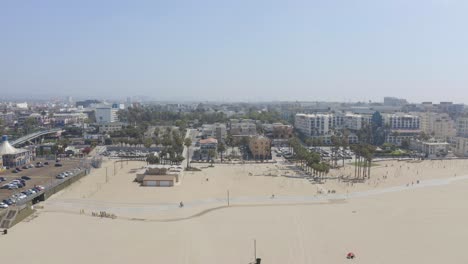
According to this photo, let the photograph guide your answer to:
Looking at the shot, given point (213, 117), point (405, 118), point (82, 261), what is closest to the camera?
point (82, 261)

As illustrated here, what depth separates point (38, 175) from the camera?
3691 centimetres

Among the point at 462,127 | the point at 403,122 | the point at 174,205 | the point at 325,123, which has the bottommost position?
the point at 174,205

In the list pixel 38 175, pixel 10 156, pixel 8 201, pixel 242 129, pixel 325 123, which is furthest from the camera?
pixel 325 123

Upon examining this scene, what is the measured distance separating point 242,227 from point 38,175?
23032mm

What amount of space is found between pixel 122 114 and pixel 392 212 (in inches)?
3422

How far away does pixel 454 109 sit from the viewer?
373ft

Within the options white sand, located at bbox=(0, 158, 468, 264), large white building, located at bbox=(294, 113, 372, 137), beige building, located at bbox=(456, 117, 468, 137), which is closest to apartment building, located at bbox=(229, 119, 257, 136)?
large white building, located at bbox=(294, 113, 372, 137)

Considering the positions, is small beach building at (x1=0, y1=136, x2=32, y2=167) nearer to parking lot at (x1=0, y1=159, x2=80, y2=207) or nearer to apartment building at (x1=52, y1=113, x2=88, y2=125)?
parking lot at (x1=0, y1=159, x2=80, y2=207)

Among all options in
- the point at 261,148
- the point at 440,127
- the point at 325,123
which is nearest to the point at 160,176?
the point at 261,148

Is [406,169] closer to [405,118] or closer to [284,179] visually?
[284,179]

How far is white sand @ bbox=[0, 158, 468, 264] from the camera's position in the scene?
1867 cm

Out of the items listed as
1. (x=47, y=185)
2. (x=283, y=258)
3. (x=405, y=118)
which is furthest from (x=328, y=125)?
(x=283, y=258)

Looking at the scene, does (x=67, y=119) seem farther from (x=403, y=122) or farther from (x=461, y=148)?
(x=461, y=148)

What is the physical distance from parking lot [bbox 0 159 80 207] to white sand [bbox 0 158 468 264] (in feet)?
9.99
